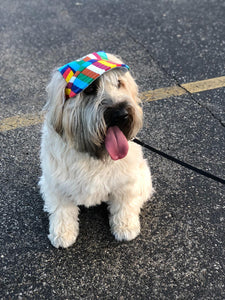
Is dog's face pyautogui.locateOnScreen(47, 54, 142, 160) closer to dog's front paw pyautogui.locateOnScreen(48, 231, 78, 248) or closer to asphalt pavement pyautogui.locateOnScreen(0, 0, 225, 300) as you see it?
dog's front paw pyautogui.locateOnScreen(48, 231, 78, 248)

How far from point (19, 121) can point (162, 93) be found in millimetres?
1726

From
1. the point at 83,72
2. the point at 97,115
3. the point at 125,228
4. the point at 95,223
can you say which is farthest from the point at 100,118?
the point at 95,223

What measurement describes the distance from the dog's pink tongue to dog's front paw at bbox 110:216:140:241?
77 cm

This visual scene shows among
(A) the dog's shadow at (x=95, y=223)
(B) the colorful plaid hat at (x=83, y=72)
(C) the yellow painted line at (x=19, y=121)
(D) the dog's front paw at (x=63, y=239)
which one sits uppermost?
(B) the colorful plaid hat at (x=83, y=72)

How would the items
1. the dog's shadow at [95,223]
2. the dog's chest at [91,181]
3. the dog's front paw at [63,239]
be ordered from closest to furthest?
the dog's chest at [91,181] → the dog's front paw at [63,239] → the dog's shadow at [95,223]

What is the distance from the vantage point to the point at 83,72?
2.14 m

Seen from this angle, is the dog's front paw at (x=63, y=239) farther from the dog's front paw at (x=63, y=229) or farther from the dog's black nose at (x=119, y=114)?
the dog's black nose at (x=119, y=114)

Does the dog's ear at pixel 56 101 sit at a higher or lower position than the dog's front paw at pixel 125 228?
higher

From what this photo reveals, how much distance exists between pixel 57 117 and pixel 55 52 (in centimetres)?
317

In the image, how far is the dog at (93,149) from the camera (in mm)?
2188

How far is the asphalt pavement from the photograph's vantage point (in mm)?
2609

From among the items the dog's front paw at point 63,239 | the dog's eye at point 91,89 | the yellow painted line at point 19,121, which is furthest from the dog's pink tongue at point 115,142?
the yellow painted line at point 19,121

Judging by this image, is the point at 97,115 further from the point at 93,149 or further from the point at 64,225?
the point at 64,225

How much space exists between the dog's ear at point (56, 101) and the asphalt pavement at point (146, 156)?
110cm
